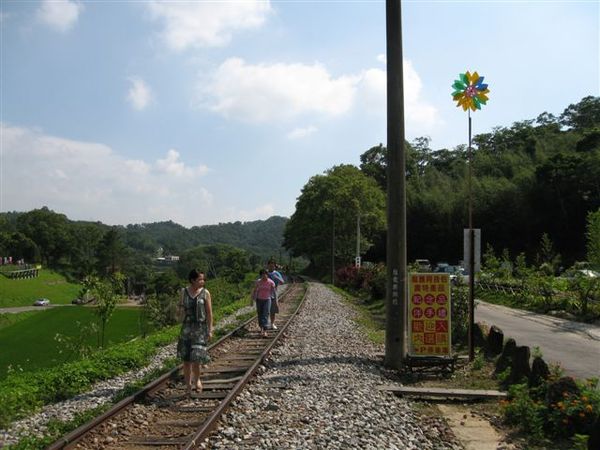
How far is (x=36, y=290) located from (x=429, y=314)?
90106 mm

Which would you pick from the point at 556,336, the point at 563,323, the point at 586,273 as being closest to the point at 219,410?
the point at 556,336

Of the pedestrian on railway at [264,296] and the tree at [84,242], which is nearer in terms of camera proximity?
the pedestrian on railway at [264,296]

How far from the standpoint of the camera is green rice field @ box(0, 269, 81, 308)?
78562 millimetres

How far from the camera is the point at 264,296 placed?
13695 mm

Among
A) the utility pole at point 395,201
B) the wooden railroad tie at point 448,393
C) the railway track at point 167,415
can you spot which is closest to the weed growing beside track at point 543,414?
the wooden railroad tie at point 448,393

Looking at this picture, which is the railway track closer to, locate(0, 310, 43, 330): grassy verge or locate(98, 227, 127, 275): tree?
locate(0, 310, 43, 330): grassy verge

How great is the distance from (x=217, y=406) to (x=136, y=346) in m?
5.81

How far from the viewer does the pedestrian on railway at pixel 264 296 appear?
1359 centimetres

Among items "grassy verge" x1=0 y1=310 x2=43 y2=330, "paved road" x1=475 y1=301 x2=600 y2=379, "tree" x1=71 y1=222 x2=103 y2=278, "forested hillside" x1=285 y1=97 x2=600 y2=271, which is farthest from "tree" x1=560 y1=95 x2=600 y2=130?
"tree" x1=71 y1=222 x2=103 y2=278

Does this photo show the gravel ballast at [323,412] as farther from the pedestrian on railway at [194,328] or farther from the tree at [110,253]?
the tree at [110,253]

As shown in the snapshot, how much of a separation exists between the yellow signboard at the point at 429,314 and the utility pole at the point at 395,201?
0.28 metres

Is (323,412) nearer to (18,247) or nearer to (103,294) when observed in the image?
(103,294)

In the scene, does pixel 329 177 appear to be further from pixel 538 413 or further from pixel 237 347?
pixel 538 413

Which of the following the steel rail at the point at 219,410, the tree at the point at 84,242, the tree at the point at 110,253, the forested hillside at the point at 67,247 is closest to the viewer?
the steel rail at the point at 219,410
